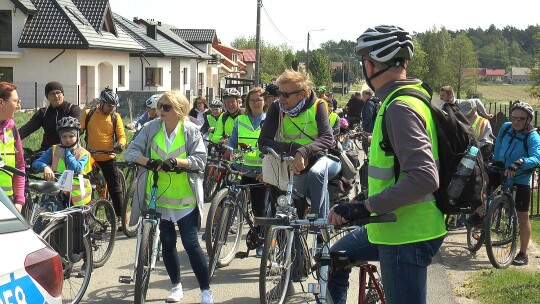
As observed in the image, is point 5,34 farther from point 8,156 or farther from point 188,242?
point 188,242

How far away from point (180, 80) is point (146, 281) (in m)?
60.5

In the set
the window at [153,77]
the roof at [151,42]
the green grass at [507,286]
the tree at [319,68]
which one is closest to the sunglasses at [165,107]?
the green grass at [507,286]

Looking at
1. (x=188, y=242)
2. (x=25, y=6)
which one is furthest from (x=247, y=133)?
(x=25, y=6)

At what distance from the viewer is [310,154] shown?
23.9ft

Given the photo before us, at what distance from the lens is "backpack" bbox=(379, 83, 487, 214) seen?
13.2ft

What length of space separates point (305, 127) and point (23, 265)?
4749 millimetres

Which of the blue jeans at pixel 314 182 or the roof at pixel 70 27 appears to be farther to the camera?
the roof at pixel 70 27

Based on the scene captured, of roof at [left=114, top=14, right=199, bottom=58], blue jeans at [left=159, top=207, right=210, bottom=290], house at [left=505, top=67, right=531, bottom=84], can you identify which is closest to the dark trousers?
blue jeans at [left=159, top=207, right=210, bottom=290]

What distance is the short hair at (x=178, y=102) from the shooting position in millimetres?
6852

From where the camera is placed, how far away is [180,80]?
2616 inches

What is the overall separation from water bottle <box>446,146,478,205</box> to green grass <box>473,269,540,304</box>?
370 centimetres

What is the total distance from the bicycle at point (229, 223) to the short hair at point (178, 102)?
1547 millimetres

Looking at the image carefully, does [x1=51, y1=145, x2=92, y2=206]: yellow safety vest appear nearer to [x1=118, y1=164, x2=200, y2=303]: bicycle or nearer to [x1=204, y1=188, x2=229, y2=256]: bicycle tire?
[x1=204, y1=188, x2=229, y2=256]: bicycle tire

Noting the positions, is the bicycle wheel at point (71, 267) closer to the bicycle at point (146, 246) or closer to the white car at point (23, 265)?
the bicycle at point (146, 246)
